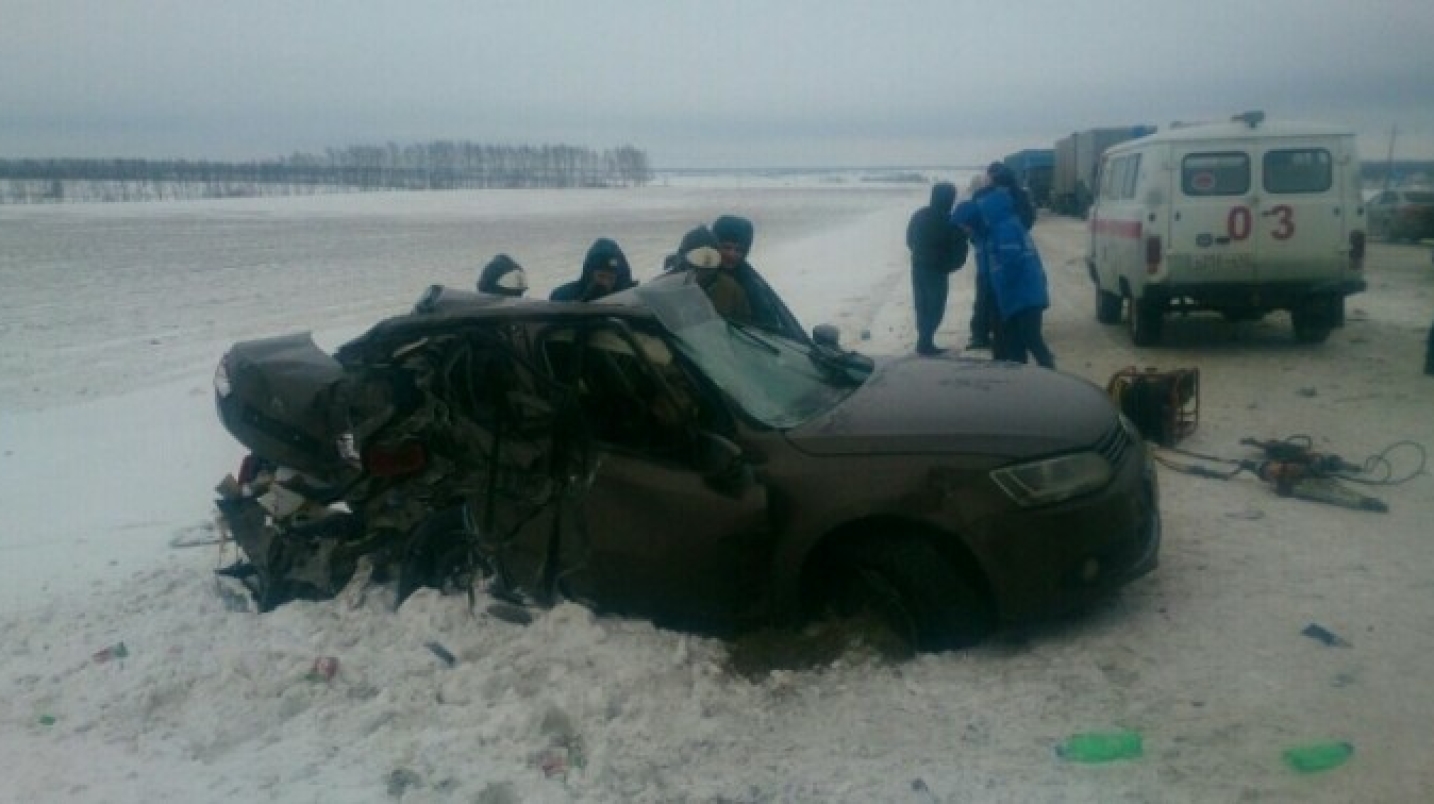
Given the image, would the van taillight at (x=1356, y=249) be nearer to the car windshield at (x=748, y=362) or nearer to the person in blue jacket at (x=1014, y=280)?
the person in blue jacket at (x=1014, y=280)

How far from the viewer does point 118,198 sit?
95875mm

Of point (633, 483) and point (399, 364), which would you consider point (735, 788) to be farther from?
point (399, 364)

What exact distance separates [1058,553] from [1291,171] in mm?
8244

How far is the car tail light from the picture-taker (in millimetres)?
5324

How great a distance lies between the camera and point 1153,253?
11359 mm

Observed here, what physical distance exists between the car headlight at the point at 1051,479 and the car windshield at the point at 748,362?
2.98ft

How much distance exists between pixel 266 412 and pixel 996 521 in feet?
11.6

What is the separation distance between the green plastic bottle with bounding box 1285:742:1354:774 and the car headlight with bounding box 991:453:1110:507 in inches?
46.3

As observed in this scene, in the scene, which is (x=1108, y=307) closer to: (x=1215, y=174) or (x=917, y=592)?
(x=1215, y=174)

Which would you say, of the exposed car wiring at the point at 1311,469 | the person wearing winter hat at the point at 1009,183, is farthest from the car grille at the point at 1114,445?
the person wearing winter hat at the point at 1009,183

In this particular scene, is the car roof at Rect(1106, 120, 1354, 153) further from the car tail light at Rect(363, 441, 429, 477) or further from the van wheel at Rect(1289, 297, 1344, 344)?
the car tail light at Rect(363, 441, 429, 477)

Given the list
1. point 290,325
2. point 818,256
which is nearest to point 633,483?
point 290,325

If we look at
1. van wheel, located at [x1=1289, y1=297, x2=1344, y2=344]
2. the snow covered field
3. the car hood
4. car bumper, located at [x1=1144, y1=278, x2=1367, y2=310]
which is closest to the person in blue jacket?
the snow covered field

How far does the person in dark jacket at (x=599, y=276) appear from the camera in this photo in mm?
7770
